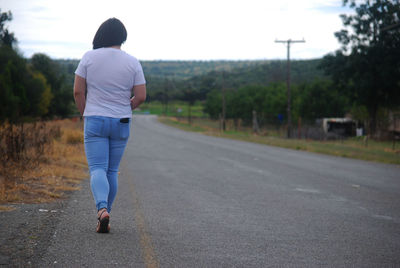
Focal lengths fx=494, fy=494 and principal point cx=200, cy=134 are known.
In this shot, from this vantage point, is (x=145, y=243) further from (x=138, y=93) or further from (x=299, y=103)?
(x=299, y=103)

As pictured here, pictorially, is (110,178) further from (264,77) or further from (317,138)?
(264,77)

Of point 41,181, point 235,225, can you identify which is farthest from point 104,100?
point 41,181

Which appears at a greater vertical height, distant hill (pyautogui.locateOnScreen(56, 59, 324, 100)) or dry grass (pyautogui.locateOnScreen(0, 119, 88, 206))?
distant hill (pyautogui.locateOnScreen(56, 59, 324, 100))

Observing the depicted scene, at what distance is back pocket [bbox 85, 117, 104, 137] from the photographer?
4711 mm

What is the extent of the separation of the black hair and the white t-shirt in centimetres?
8

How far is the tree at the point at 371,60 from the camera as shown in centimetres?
3806

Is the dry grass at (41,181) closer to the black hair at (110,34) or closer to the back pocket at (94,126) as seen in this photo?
the back pocket at (94,126)

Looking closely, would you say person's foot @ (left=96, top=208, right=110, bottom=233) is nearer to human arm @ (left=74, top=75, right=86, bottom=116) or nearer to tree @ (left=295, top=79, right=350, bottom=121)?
human arm @ (left=74, top=75, right=86, bottom=116)

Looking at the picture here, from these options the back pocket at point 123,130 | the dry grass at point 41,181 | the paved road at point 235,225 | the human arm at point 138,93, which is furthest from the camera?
the dry grass at point 41,181

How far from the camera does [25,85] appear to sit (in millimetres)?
44344

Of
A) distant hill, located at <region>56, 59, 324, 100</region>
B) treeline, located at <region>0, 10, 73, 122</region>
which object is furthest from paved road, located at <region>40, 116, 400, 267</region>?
distant hill, located at <region>56, 59, 324, 100</region>

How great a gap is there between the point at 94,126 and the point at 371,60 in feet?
124

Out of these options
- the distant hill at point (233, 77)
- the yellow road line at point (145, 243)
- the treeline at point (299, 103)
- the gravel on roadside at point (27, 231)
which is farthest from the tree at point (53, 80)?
the yellow road line at point (145, 243)

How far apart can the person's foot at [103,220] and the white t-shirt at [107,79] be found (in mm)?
920
